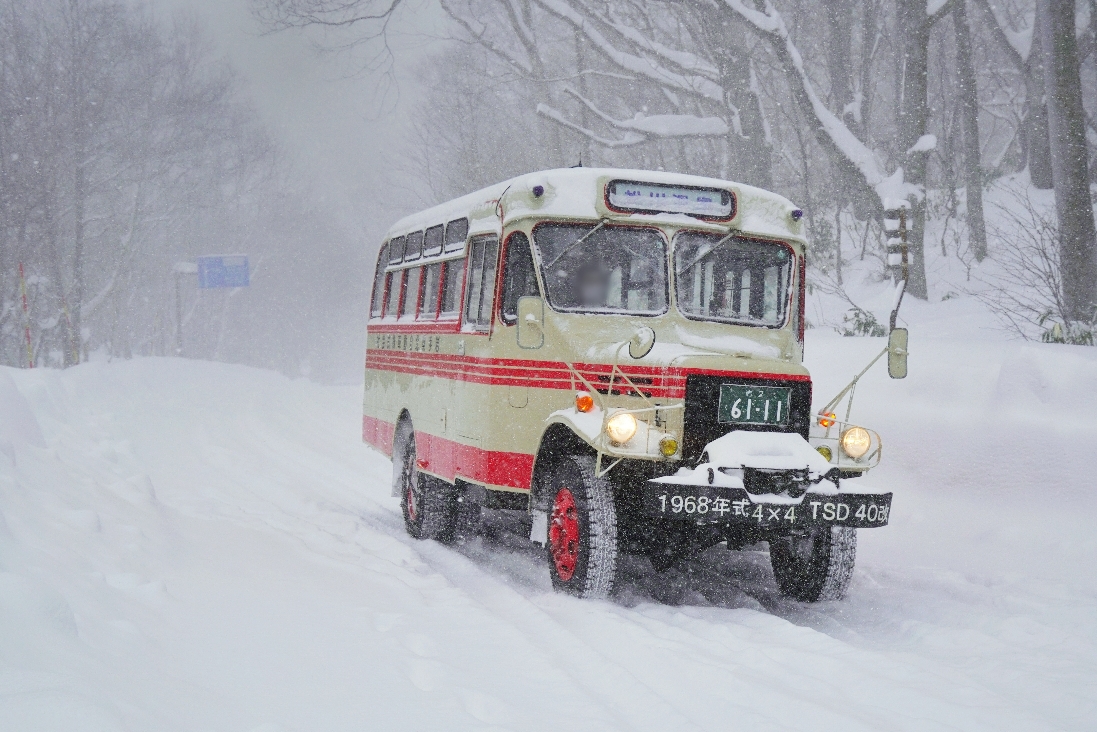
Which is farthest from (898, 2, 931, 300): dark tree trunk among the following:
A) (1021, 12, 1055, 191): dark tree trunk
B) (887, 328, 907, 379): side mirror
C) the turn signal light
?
the turn signal light

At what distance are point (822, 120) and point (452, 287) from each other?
10.4 m

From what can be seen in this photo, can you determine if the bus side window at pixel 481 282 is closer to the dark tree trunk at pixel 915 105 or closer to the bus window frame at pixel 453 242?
the bus window frame at pixel 453 242

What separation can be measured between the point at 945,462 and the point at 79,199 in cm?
3485

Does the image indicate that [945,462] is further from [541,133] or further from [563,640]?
[541,133]

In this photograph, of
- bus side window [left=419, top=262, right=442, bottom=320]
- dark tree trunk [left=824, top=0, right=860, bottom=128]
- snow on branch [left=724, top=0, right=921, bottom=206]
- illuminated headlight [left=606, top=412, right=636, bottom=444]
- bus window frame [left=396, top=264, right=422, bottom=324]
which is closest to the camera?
illuminated headlight [left=606, top=412, right=636, bottom=444]

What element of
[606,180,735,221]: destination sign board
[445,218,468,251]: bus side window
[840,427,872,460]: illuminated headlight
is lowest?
[840,427,872,460]: illuminated headlight

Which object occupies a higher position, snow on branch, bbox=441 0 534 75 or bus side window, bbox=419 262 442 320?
snow on branch, bbox=441 0 534 75

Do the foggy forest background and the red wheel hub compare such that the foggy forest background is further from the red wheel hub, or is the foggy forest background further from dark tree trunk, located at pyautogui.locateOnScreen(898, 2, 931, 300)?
the red wheel hub

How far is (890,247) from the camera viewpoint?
11.3 m

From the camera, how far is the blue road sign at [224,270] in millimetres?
46688

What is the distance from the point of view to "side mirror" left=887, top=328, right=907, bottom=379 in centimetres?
782

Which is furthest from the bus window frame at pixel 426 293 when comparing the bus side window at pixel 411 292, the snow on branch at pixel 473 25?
the snow on branch at pixel 473 25

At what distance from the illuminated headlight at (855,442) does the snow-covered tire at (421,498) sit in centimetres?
375

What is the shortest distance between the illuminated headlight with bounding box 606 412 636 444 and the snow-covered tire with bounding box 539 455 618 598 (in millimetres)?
473
